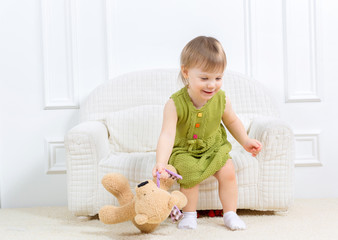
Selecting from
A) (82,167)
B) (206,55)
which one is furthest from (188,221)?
(206,55)

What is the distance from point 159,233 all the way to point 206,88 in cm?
61

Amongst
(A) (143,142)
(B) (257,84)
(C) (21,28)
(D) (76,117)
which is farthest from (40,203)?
(B) (257,84)

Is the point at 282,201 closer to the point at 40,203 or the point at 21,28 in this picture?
the point at 40,203

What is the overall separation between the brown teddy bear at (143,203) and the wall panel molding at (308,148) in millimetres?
1114

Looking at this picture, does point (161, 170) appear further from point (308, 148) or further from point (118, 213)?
point (308, 148)

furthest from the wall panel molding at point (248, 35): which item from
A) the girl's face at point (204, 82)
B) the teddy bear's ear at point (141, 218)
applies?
the teddy bear's ear at point (141, 218)

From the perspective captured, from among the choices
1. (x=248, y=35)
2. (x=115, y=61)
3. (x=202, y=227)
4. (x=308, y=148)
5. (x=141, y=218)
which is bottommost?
(x=202, y=227)

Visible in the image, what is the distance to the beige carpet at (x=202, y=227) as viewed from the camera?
1597 mm

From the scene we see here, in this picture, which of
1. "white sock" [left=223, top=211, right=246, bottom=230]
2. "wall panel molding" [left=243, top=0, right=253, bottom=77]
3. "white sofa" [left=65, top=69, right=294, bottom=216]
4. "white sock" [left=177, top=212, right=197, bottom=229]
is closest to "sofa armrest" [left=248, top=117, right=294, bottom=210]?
"white sofa" [left=65, top=69, right=294, bottom=216]

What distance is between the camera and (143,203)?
1442 millimetres

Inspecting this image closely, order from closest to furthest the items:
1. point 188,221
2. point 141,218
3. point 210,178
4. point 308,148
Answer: point 141,218 < point 188,221 < point 210,178 < point 308,148

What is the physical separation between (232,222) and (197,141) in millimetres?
368

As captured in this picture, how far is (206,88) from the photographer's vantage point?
165 centimetres

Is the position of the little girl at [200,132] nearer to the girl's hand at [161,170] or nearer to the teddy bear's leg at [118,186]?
the girl's hand at [161,170]
